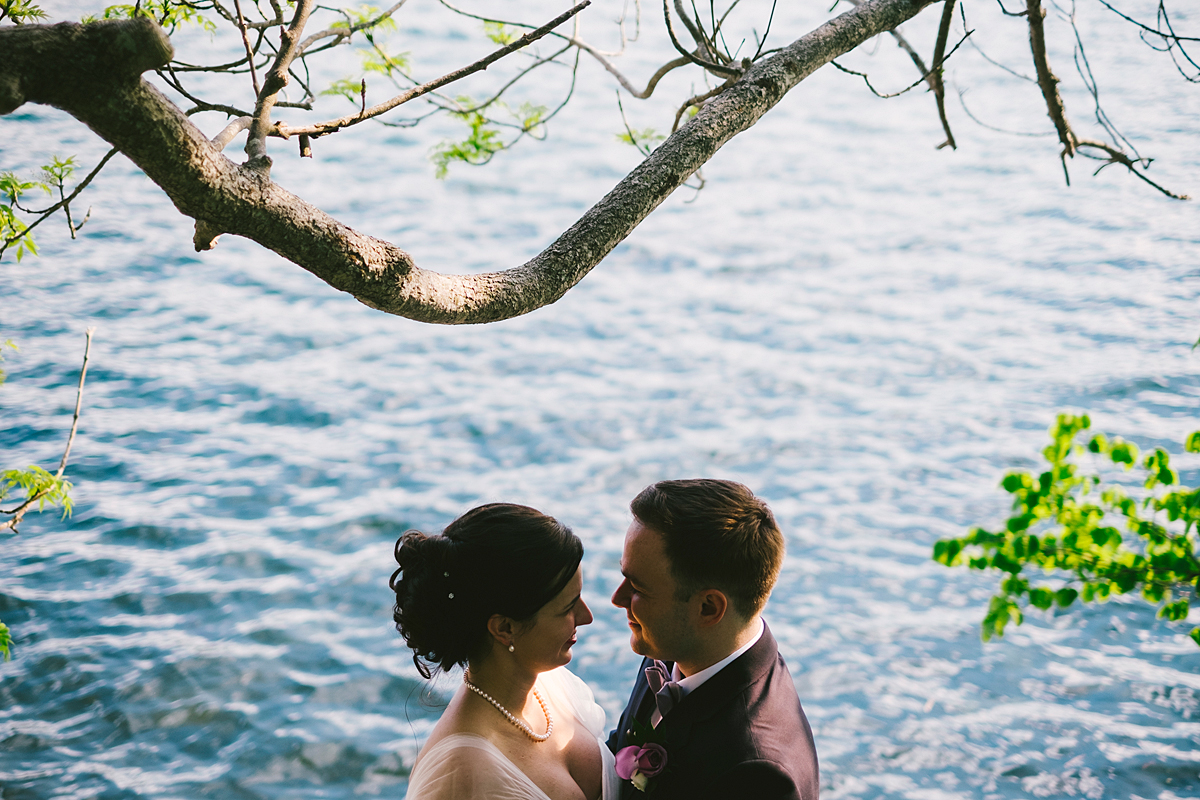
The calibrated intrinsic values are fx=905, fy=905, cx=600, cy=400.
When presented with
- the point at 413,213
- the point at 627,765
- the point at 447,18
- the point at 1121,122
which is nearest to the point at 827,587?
the point at 627,765

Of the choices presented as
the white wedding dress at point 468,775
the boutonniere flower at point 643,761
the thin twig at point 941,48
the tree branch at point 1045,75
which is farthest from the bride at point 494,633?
the tree branch at point 1045,75

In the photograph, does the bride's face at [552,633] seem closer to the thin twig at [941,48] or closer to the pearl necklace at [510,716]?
the pearl necklace at [510,716]

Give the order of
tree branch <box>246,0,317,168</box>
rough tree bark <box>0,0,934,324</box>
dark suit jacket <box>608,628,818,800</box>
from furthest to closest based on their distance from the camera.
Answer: dark suit jacket <box>608,628,818,800</box>
tree branch <box>246,0,317,168</box>
rough tree bark <box>0,0,934,324</box>

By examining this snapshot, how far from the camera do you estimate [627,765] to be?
184cm

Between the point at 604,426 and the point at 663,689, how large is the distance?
15.0 feet

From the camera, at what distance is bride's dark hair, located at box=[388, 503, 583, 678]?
198cm

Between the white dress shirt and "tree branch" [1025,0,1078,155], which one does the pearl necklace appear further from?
"tree branch" [1025,0,1078,155]

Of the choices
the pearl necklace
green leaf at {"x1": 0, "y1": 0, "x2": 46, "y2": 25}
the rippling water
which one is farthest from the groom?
green leaf at {"x1": 0, "y1": 0, "x2": 46, "y2": 25}

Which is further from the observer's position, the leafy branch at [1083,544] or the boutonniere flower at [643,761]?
the boutonniere flower at [643,761]

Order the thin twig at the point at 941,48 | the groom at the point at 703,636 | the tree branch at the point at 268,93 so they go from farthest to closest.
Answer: the thin twig at the point at 941,48
the groom at the point at 703,636
the tree branch at the point at 268,93

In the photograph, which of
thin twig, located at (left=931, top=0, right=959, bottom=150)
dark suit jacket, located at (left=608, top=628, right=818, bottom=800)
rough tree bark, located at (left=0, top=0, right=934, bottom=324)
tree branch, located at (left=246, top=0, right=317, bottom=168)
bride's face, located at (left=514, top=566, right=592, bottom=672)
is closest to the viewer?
rough tree bark, located at (left=0, top=0, right=934, bottom=324)

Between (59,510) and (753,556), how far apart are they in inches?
201

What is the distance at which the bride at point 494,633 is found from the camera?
1942 mm

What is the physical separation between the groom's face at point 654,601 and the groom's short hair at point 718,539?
2 cm
